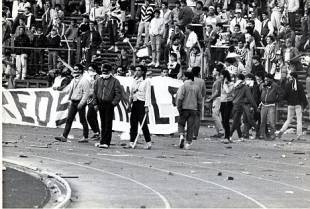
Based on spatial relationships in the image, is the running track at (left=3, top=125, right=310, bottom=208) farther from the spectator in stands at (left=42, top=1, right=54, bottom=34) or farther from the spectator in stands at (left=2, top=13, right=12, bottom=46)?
the spectator in stands at (left=42, top=1, right=54, bottom=34)

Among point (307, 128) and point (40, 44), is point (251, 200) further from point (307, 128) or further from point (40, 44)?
point (40, 44)

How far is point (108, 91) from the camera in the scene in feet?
69.9

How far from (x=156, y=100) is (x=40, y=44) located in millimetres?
8733

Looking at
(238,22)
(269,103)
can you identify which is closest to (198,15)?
(238,22)

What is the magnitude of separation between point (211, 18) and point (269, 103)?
535cm

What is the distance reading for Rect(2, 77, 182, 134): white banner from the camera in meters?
24.9

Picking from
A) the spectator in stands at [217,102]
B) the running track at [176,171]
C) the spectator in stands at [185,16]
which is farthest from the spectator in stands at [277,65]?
the spectator in stands at [185,16]

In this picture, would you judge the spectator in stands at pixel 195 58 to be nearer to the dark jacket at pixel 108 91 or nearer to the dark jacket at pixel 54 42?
the dark jacket at pixel 54 42

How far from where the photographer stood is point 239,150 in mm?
21672

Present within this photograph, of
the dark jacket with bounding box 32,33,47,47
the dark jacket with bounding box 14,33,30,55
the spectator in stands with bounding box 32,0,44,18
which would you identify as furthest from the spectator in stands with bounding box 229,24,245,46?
the spectator in stands with bounding box 32,0,44,18

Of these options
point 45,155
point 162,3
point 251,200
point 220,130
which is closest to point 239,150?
point 220,130

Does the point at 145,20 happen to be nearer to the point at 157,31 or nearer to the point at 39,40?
the point at 157,31

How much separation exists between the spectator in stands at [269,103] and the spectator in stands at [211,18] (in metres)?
4.70

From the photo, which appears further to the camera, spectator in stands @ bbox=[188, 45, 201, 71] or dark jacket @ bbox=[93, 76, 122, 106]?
spectator in stands @ bbox=[188, 45, 201, 71]
